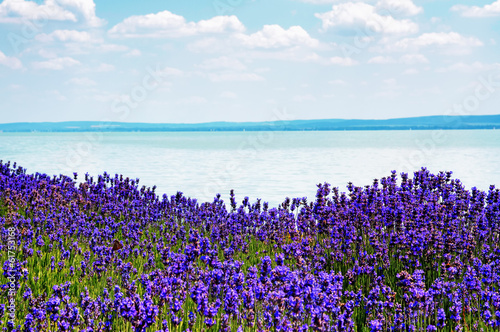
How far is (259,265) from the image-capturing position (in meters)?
5.70

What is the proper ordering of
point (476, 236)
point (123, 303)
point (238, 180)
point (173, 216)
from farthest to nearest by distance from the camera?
point (238, 180) < point (173, 216) < point (476, 236) < point (123, 303)

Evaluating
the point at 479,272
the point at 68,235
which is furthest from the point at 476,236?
the point at 68,235

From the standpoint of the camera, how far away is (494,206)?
25.1 ft

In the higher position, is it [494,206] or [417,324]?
[494,206]

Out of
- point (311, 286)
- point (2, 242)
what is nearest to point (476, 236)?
point (311, 286)

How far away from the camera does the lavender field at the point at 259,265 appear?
4156mm

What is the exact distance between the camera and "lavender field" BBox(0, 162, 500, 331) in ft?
13.6

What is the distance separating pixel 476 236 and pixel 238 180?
41.2 feet

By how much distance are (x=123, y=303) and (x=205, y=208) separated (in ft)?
21.4

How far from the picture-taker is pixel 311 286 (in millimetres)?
4098

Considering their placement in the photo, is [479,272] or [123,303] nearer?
[123,303]

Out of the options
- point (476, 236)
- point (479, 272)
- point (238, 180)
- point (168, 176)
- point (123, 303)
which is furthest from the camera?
point (168, 176)

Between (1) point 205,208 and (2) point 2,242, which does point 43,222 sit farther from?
(1) point 205,208

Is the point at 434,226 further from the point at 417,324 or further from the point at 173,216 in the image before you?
the point at 173,216
